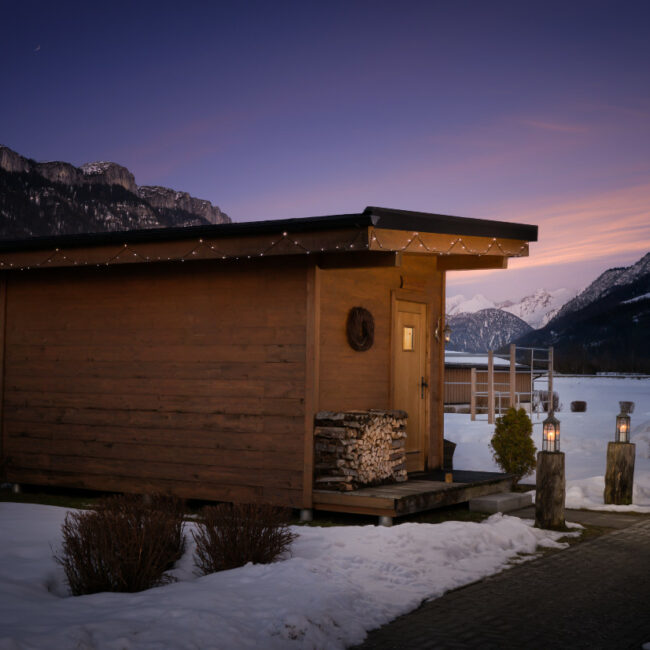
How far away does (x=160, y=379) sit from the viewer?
10.9m

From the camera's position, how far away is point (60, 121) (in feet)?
123

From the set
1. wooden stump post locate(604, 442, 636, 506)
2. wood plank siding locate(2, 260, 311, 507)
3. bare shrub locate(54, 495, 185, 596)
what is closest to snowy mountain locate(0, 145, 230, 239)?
wood plank siding locate(2, 260, 311, 507)

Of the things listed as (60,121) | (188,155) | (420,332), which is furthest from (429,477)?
(60,121)

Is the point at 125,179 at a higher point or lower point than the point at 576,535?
higher

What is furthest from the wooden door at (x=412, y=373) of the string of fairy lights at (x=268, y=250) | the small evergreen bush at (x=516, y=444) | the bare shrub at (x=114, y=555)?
the bare shrub at (x=114, y=555)

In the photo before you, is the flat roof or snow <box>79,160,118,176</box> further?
snow <box>79,160,118,176</box>

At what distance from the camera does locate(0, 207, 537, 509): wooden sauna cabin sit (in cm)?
974

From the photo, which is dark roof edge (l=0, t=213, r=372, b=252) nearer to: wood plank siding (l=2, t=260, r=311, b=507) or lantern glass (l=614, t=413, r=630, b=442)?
wood plank siding (l=2, t=260, r=311, b=507)

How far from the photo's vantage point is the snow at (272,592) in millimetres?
4488

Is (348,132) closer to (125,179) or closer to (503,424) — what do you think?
(503,424)

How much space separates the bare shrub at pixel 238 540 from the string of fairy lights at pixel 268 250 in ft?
11.4

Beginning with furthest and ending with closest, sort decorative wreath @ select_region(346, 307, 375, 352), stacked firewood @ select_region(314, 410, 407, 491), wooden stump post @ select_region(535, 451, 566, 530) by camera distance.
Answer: decorative wreath @ select_region(346, 307, 375, 352) → stacked firewood @ select_region(314, 410, 407, 491) → wooden stump post @ select_region(535, 451, 566, 530)

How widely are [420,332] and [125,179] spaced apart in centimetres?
8592

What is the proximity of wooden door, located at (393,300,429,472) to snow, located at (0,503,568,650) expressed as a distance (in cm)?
329
